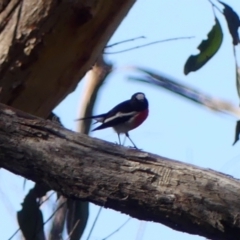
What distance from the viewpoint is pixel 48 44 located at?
192cm

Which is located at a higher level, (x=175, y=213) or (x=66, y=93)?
(x=66, y=93)

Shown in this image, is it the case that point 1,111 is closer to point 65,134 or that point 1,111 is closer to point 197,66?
point 65,134

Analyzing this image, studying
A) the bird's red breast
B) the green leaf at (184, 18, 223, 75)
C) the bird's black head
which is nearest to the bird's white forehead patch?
the bird's black head

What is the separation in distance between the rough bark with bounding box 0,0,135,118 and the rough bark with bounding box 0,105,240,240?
0.52 m

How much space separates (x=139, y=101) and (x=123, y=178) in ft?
5.36

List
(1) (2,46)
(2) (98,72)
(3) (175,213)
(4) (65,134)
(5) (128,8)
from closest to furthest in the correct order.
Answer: (3) (175,213) < (4) (65,134) < (1) (2,46) < (5) (128,8) < (2) (98,72)

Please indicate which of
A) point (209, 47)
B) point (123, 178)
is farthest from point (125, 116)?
point (123, 178)

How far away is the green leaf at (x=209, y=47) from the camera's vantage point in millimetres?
2279

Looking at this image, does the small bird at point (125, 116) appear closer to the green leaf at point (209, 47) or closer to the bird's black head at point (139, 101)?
the bird's black head at point (139, 101)

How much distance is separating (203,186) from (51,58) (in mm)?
788

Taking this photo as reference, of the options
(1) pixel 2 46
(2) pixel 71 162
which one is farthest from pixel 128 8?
(2) pixel 71 162

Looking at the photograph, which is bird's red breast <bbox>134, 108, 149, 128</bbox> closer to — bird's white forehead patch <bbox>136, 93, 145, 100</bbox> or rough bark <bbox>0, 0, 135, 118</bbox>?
bird's white forehead patch <bbox>136, 93, 145, 100</bbox>

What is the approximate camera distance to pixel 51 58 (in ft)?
6.36

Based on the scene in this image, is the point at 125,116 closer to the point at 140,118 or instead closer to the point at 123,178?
the point at 140,118
